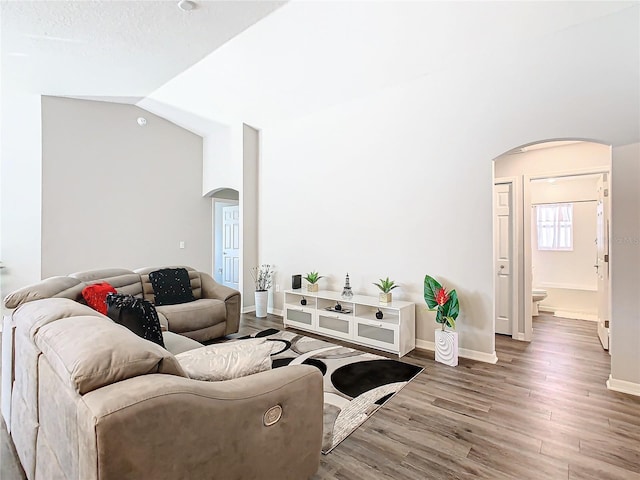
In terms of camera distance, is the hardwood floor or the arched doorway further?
the arched doorway

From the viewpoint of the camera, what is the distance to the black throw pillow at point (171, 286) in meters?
3.88

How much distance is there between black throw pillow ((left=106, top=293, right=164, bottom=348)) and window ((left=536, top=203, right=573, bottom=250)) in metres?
6.53

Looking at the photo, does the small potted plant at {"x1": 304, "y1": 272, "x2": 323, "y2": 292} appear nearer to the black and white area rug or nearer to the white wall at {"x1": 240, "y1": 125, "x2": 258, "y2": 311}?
the black and white area rug

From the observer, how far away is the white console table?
362 cm

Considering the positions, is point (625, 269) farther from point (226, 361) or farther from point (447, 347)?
point (226, 361)

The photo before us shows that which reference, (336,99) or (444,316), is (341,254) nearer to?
(444,316)

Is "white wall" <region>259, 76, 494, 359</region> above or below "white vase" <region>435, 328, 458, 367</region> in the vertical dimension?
above

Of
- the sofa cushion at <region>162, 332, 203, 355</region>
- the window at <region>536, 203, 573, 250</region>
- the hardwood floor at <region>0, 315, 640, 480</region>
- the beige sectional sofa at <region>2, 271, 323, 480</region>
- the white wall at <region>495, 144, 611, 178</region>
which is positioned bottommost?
the hardwood floor at <region>0, 315, 640, 480</region>

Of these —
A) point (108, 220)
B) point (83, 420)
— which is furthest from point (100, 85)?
Result: point (83, 420)

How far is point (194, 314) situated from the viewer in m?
3.74

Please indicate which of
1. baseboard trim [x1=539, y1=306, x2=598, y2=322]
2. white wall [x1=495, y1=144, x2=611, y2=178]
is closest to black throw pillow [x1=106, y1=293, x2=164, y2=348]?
white wall [x1=495, y1=144, x2=611, y2=178]

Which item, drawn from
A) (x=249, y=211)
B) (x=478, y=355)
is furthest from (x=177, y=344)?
(x=249, y=211)

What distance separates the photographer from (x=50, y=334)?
138cm

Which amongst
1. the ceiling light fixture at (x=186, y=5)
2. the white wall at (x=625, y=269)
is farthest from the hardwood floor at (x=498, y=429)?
the ceiling light fixture at (x=186, y=5)
